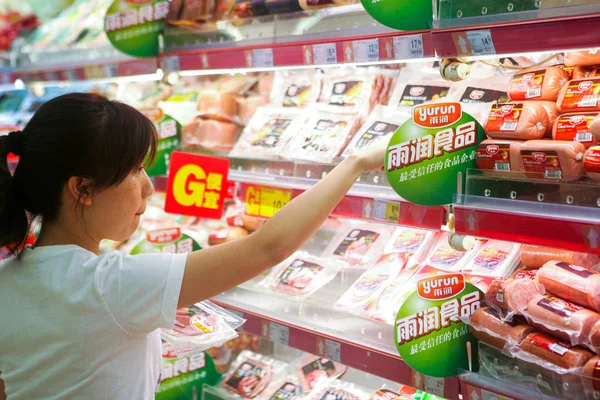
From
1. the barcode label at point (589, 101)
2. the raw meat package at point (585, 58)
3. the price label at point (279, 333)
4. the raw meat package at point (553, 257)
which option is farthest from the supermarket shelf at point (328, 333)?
the raw meat package at point (585, 58)

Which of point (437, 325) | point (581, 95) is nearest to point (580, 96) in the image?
point (581, 95)

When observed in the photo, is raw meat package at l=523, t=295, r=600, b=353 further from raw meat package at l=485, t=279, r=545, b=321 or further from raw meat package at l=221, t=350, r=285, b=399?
raw meat package at l=221, t=350, r=285, b=399

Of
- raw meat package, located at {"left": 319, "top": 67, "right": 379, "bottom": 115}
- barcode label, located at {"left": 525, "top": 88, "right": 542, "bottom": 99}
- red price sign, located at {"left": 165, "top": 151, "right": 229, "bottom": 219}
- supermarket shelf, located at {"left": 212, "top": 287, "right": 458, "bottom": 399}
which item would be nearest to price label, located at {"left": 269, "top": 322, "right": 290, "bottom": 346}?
supermarket shelf, located at {"left": 212, "top": 287, "right": 458, "bottom": 399}

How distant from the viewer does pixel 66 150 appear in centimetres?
133

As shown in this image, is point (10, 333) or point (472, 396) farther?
point (472, 396)

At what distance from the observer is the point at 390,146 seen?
1550 mm

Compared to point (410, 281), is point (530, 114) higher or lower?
higher

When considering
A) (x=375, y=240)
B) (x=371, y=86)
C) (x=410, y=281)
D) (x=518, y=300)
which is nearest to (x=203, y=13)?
(x=371, y=86)

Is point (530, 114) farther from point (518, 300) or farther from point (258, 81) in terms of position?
point (258, 81)

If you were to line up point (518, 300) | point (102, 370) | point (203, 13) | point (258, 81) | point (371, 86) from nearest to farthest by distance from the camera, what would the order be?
1. point (102, 370)
2. point (518, 300)
3. point (371, 86)
4. point (203, 13)
5. point (258, 81)

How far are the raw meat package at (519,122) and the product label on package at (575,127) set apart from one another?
5 centimetres

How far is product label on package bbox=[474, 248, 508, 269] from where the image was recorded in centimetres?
188

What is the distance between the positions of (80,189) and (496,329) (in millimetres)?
948

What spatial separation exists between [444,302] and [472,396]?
0.22m
